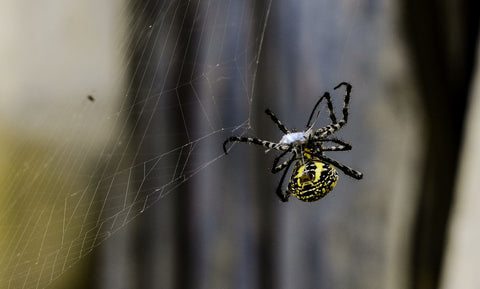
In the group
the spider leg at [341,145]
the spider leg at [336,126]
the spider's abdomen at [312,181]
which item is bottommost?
the spider's abdomen at [312,181]

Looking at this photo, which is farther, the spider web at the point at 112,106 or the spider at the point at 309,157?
the spider web at the point at 112,106

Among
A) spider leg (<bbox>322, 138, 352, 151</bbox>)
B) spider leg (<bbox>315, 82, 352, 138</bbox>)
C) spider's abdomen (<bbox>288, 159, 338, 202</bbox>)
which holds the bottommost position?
spider's abdomen (<bbox>288, 159, 338, 202</bbox>)

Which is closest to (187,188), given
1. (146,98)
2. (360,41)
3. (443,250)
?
(146,98)

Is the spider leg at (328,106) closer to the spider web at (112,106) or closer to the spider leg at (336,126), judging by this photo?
the spider leg at (336,126)

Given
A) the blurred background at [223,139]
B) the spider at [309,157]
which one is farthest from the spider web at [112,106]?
the spider at [309,157]

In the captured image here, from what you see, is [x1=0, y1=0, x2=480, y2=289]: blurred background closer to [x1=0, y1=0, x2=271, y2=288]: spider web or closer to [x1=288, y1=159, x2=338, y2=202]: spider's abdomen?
[x1=0, y1=0, x2=271, y2=288]: spider web

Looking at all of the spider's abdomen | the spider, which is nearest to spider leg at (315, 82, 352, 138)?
the spider
